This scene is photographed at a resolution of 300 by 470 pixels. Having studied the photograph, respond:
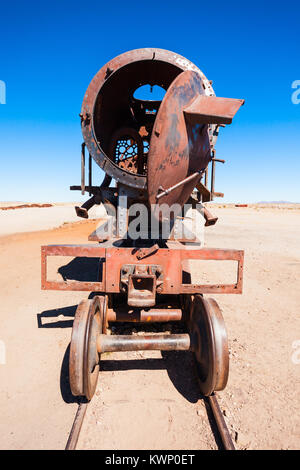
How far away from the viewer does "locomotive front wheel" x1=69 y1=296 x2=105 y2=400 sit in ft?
8.69

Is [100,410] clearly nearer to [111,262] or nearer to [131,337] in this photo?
[131,337]

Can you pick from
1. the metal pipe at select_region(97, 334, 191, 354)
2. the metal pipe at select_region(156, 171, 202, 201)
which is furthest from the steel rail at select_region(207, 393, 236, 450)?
the metal pipe at select_region(156, 171, 202, 201)

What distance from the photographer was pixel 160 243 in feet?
13.4

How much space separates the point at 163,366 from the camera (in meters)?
3.54

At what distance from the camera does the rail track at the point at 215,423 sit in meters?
2.30

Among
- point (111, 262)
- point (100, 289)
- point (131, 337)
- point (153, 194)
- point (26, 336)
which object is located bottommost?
point (26, 336)

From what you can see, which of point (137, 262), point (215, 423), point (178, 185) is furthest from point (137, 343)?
point (178, 185)

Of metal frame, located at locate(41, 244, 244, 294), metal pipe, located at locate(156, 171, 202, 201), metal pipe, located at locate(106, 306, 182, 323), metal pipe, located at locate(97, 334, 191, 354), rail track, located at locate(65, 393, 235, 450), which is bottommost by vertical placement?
rail track, located at locate(65, 393, 235, 450)

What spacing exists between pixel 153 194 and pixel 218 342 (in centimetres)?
170

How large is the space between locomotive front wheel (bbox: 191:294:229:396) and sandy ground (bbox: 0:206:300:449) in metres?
0.26

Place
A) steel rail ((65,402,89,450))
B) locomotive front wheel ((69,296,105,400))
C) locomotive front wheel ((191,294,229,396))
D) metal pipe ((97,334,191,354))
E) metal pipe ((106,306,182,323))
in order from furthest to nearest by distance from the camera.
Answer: metal pipe ((106,306,182,323)), metal pipe ((97,334,191,354)), locomotive front wheel ((191,294,229,396)), locomotive front wheel ((69,296,105,400)), steel rail ((65,402,89,450))

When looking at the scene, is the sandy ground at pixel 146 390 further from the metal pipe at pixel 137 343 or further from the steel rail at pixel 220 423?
the metal pipe at pixel 137 343

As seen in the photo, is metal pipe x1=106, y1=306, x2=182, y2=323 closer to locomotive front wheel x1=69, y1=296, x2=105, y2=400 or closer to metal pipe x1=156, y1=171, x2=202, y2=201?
locomotive front wheel x1=69, y1=296, x2=105, y2=400
